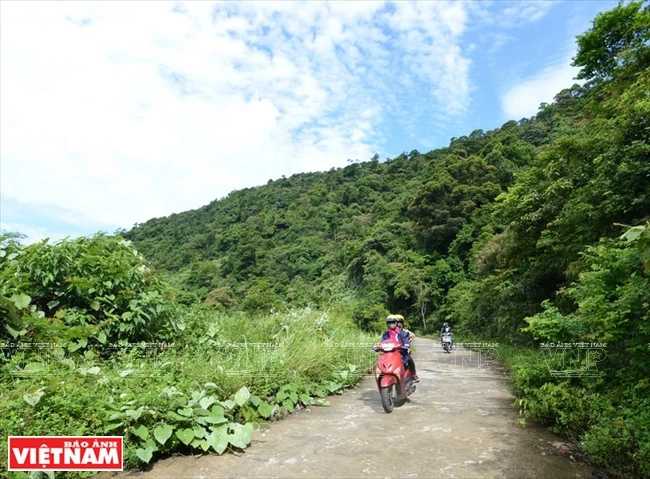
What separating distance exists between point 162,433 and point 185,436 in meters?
0.24

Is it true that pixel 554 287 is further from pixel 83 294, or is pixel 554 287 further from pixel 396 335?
pixel 83 294

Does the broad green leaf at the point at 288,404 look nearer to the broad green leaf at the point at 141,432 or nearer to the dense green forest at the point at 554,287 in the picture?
the dense green forest at the point at 554,287

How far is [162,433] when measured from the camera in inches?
153

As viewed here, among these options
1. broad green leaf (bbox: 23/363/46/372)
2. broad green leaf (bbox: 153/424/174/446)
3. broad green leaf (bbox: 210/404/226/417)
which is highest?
broad green leaf (bbox: 23/363/46/372)

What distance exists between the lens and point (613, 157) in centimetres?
797

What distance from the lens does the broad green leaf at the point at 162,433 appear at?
385cm

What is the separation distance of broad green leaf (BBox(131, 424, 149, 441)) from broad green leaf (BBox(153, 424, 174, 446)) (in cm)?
7

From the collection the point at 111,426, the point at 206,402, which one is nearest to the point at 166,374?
the point at 206,402

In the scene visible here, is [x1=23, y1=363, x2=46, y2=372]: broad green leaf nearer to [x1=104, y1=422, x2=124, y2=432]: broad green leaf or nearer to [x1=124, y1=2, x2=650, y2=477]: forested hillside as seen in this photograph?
[x1=104, y1=422, x2=124, y2=432]: broad green leaf

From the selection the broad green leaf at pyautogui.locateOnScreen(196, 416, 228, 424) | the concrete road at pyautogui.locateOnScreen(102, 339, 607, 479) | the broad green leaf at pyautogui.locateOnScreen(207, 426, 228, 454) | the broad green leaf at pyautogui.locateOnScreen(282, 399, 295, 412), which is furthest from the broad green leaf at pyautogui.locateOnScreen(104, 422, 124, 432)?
the broad green leaf at pyautogui.locateOnScreen(282, 399, 295, 412)

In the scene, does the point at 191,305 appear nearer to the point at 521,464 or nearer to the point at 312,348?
the point at 312,348

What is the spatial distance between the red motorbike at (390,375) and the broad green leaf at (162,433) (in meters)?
3.08

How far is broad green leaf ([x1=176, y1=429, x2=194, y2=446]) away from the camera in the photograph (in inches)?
158

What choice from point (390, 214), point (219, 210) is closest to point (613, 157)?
point (390, 214)
